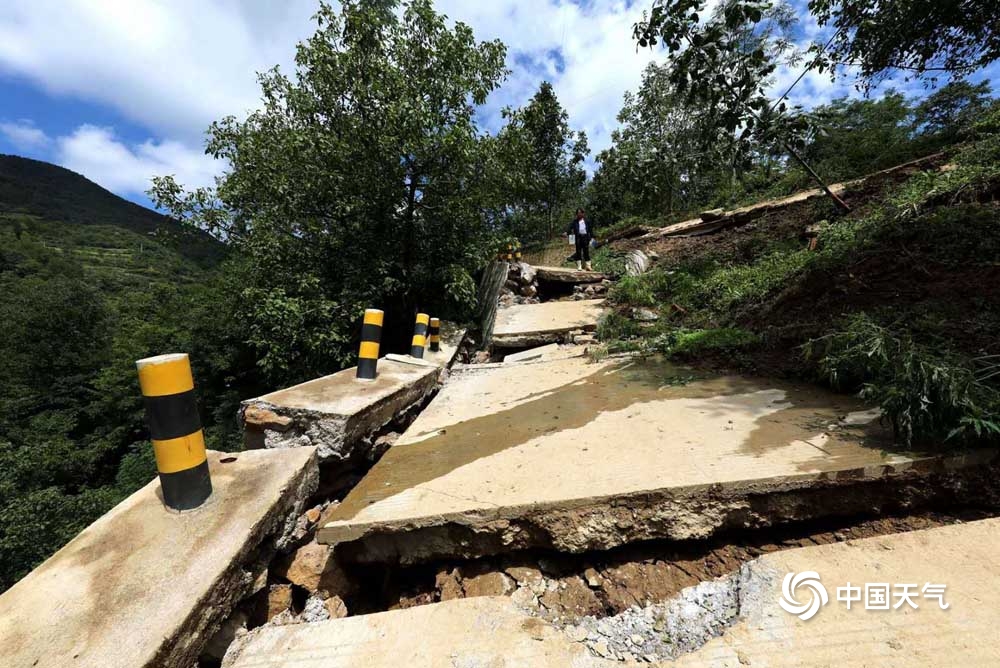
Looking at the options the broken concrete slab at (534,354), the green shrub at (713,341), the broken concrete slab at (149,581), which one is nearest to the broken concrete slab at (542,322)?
the broken concrete slab at (534,354)

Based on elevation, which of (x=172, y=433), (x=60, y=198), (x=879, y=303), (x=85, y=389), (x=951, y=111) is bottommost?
(x=85, y=389)

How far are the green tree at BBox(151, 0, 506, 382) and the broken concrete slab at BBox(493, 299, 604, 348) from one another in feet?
4.85

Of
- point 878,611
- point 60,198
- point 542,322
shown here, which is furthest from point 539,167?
point 60,198

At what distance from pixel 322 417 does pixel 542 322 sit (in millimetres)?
→ 3621

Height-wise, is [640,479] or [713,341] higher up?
[713,341]

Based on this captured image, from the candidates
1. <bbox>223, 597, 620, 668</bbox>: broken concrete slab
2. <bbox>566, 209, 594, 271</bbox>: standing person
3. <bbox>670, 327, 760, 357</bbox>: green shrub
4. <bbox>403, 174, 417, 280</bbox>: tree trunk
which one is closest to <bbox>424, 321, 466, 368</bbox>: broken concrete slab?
<bbox>403, 174, 417, 280</bbox>: tree trunk

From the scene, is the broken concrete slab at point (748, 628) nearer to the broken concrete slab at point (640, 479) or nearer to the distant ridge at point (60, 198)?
the broken concrete slab at point (640, 479)

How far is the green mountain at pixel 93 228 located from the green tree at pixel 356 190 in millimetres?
2417

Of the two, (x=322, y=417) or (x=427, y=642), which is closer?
(x=427, y=642)

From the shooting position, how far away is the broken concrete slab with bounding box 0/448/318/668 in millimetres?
1022

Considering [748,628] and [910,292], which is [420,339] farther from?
[910,292]

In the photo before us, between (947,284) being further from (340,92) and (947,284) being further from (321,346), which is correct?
(340,92)

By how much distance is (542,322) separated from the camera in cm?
542

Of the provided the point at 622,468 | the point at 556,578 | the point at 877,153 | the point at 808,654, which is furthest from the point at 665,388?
the point at 877,153
